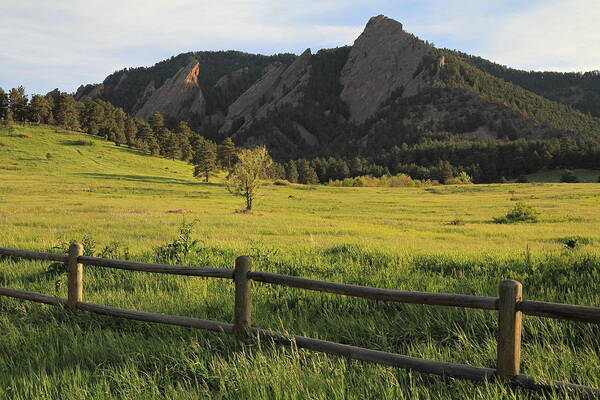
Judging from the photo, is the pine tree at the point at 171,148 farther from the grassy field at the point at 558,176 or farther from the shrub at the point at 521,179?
the grassy field at the point at 558,176

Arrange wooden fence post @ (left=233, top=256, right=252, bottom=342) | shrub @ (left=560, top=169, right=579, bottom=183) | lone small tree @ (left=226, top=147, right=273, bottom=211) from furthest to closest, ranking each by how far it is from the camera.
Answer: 1. shrub @ (left=560, top=169, right=579, bottom=183)
2. lone small tree @ (left=226, top=147, right=273, bottom=211)
3. wooden fence post @ (left=233, top=256, right=252, bottom=342)

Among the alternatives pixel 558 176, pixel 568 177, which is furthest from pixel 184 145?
pixel 558 176

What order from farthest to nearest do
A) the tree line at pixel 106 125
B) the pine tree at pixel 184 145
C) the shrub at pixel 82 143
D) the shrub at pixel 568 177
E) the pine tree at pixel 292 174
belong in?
the pine tree at pixel 292 174
the pine tree at pixel 184 145
the tree line at pixel 106 125
the shrub at pixel 568 177
the shrub at pixel 82 143

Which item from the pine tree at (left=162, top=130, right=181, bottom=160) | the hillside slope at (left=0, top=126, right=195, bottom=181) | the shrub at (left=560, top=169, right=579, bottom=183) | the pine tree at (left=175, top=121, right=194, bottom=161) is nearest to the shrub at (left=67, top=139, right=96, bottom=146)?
the hillside slope at (left=0, top=126, right=195, bottom=181)

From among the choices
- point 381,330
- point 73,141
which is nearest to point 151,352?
point 381,330

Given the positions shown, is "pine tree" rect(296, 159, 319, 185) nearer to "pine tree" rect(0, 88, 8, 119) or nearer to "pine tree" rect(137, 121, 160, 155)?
"pine tree" rect(137, 121, 160, 155)

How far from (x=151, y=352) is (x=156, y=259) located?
626 cm

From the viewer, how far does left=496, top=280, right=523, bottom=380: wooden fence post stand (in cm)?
387

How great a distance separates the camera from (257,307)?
7.36 m

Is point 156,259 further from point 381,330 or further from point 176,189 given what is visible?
point 176,189

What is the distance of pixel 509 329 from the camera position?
12.8 feet

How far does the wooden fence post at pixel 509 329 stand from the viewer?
152 inches

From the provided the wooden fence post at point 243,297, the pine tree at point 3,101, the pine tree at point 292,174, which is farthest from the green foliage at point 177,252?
the pine tree at point 292,174

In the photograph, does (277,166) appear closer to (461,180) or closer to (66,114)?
(461,180)
